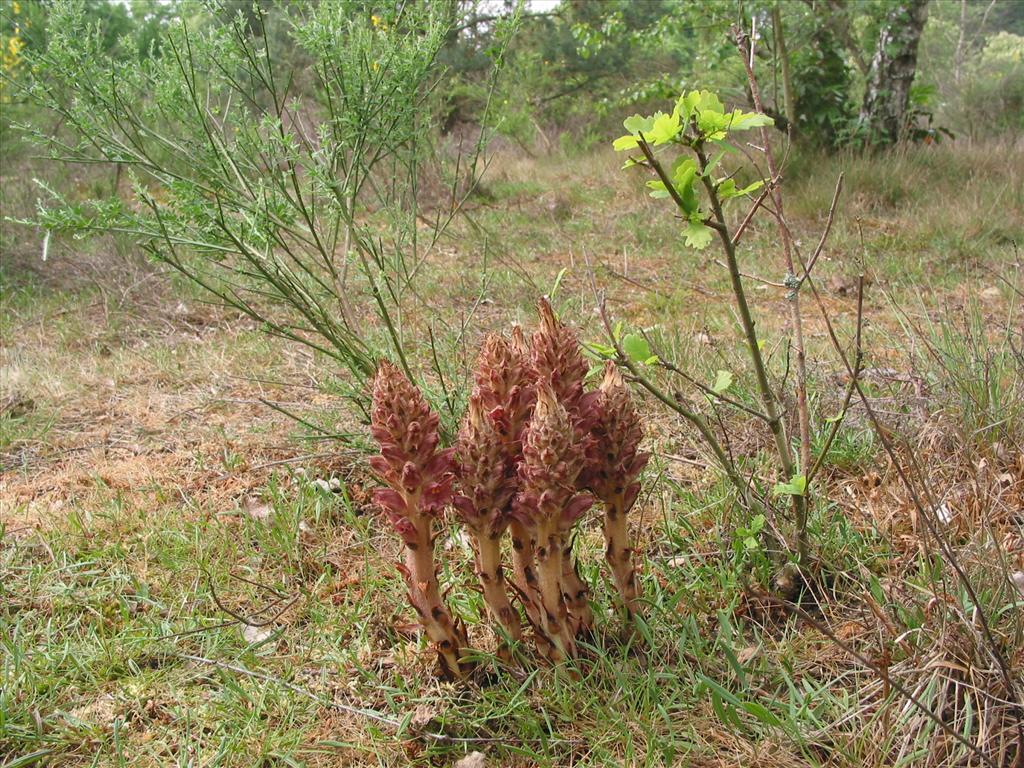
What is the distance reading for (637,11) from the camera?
56.0ft

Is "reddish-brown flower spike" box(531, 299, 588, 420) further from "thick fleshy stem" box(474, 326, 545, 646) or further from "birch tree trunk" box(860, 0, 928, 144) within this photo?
"birch tree trunk" box(860, 0, 928, 144)

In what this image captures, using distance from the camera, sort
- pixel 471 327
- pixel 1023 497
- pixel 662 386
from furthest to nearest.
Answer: pixel 471 327, pixel 662 386, pixel 1023 497

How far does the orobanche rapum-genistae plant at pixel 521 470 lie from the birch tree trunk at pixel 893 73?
7.75 m

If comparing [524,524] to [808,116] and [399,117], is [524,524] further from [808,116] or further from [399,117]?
[808,116]

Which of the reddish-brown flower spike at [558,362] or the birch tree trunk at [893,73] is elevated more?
the birch tree trunk at [893,73]

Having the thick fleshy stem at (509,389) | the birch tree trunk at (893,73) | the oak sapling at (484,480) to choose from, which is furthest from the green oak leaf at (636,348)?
the birch tree trunk at (893,73)

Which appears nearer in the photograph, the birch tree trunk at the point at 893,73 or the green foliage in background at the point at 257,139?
the green foliage in background at the point at 257,139

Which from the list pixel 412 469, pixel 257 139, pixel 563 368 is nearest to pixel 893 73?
pixel 257 139

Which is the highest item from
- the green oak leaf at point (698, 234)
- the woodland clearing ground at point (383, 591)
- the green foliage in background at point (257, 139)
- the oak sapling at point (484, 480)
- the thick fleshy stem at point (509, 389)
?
the green foliage in background at point (257, 139)

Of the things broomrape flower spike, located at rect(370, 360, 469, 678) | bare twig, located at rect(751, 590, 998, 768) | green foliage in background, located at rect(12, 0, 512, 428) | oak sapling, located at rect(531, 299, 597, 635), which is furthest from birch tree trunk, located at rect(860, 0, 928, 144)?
broomrape flower spike, located at rect(370, 360, 469, 678)

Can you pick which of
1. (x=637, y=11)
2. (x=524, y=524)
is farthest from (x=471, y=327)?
(x=637, y=11)

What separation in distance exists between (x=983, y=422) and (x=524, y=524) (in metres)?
1.71

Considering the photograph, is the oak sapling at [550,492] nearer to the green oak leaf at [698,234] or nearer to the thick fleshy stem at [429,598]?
the thick fleshy stem at [429,598]

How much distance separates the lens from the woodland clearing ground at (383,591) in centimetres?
150
